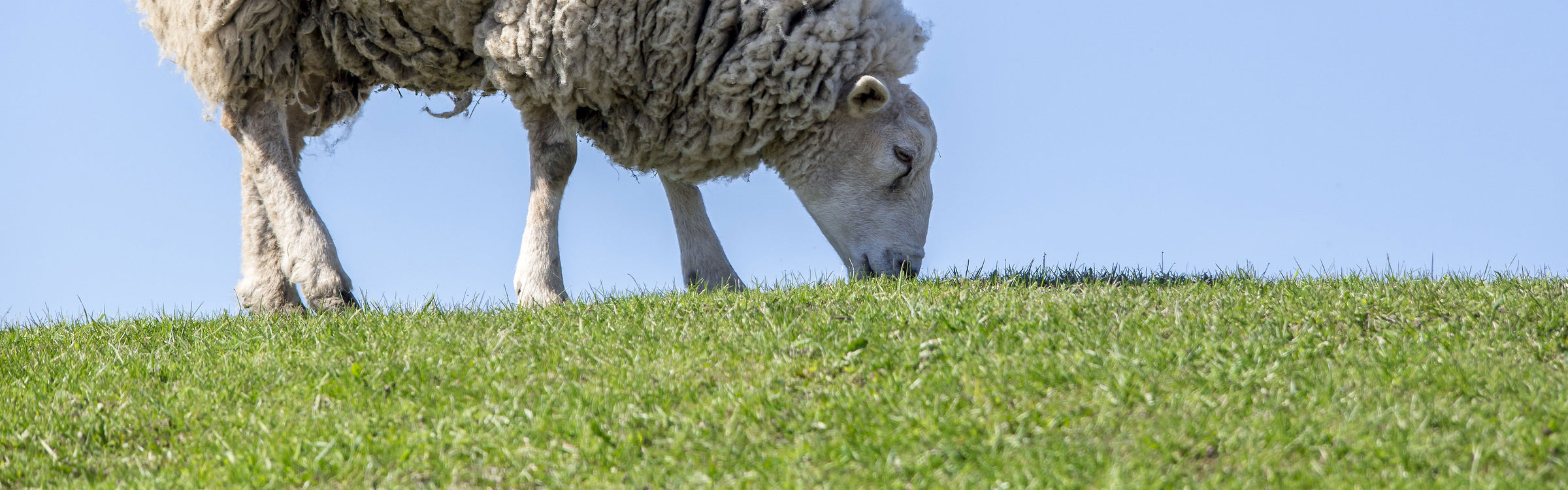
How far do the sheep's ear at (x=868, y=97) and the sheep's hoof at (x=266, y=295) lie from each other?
3.08 metres

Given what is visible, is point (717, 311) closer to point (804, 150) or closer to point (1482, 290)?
point (804, 150)

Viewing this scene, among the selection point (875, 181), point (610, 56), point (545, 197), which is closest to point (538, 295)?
point (545, 197)

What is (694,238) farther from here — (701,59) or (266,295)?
(266,295)

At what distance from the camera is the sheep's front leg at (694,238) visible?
7.35 metres

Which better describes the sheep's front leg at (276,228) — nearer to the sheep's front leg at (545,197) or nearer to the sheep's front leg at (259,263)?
the sheep's front leg at (259,263)

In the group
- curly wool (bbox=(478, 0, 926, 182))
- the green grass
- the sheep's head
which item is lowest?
the green grass

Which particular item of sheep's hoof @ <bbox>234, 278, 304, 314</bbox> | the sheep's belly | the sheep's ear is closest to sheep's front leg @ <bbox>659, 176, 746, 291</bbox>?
the sheep's belly

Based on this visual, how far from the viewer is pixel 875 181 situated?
246 inches

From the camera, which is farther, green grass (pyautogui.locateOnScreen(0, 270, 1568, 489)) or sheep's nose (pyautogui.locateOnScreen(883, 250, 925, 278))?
sheep's nose (pyautogui.locateOnScreen(883, 250, 925, 278))

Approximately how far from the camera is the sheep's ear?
567 cm

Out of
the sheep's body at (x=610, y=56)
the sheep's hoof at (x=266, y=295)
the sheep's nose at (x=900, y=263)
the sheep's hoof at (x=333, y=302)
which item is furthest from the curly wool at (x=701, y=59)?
the sheep's hoof at (x=266, y=295)

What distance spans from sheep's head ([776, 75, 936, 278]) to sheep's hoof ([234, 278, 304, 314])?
2709 mm

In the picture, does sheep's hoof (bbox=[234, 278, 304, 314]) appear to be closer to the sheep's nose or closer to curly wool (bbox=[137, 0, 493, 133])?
curly wool (bbox=[137, 0, 493, 133])

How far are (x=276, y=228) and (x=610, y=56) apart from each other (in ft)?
6.78
